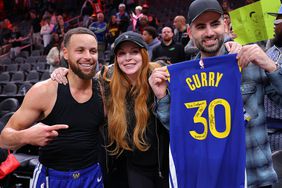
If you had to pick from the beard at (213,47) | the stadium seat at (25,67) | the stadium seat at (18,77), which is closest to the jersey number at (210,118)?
the beard at (213,47)

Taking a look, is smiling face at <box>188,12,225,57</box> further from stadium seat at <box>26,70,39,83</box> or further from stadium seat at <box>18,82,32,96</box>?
stadium seat at <box>26,70,39,83</box>

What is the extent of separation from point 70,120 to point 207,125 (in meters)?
0.94

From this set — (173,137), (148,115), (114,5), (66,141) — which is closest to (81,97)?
(66,141)

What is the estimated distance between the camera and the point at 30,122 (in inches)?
97.1

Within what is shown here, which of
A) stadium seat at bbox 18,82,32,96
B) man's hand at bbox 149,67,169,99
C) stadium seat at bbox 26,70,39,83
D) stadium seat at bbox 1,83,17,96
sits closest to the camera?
man's hand at bbox 149,67,169,99

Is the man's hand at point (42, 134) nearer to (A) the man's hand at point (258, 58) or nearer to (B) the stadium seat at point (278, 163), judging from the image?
(A) the man's hand at point (258, 58)

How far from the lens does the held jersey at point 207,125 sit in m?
2.11

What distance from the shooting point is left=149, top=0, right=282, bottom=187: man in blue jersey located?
200 centimetres

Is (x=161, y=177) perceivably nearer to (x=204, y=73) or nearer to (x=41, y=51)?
(x=204, y=73)

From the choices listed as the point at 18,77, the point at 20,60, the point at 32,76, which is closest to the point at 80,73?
the point at 32,76

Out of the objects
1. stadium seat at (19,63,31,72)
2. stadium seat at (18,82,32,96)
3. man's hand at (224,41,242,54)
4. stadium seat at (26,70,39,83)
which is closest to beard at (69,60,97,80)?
man's hand at (224,41,242,54)

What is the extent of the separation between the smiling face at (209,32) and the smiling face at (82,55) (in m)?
0.80

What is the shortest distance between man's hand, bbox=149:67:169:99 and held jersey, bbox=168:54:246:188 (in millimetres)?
47

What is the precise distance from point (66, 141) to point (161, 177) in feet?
2.42
